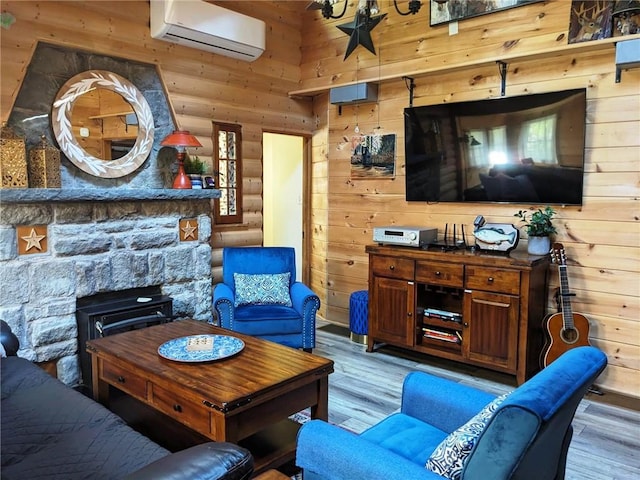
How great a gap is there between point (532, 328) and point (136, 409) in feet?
8.82

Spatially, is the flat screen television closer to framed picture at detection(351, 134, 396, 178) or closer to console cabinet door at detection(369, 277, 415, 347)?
framed picture at detection(351, 134, 396, 178)

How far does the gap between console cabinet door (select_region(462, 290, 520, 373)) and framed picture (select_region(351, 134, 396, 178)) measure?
5.19 ft

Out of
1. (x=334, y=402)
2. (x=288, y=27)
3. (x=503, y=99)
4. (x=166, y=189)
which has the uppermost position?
(x=288, y=27)

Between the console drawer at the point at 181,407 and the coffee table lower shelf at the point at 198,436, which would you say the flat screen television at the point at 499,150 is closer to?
the coffee table lower shelf at the point at 198,436

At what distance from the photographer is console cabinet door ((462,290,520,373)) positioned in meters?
3.46

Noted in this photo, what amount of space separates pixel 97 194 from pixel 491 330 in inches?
118

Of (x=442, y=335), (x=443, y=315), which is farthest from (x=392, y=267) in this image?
(x=442, y=335)

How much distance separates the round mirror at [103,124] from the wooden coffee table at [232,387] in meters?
1.57

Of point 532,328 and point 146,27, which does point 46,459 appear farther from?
point 146,27

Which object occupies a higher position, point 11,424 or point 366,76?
point 366,76

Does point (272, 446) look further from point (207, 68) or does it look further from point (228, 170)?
point (207, 68)

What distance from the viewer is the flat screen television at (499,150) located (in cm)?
352

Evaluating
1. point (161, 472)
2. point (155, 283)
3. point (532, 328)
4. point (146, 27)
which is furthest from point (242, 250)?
point (161, 472)

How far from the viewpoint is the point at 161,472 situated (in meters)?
1.22
